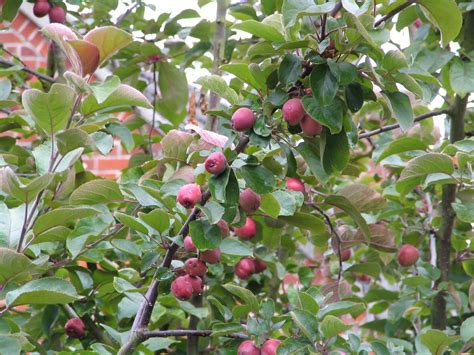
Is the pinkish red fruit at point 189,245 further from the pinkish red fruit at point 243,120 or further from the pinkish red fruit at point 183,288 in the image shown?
the pinkish red fruit at point 243,120

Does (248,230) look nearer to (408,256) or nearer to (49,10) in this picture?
(408,256)

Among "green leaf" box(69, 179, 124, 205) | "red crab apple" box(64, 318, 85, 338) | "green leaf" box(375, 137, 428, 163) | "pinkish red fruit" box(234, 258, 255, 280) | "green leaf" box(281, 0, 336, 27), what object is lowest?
"pinkish red fruit" box(234, 258, 255, 280)

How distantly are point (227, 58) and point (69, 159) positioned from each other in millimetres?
865

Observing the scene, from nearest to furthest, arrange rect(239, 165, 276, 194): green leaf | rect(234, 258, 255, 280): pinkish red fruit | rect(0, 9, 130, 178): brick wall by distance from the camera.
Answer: rect(239, 165, 276, 194): green leaf < rect(234, 258, 255, 280): pinkish red fruit < rect(0, 9, 130, 178): brick wall

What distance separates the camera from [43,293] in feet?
3.34

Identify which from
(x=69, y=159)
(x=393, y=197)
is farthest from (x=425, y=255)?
(x=69, y=159)

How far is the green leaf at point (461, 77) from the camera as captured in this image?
159cm

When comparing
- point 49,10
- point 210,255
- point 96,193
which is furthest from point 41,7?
point 210,255

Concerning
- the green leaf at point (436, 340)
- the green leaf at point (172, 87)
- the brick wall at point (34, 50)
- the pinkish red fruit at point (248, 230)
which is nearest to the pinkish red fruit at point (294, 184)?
the pinkish red fruit at point (248, 230)

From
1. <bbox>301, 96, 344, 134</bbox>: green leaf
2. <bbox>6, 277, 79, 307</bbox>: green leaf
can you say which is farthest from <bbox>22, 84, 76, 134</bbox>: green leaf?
<bbox>301, 96, 344, 134</bbox>: green leaf

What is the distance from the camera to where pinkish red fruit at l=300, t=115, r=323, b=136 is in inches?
42.6

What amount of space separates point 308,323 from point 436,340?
241 millimetres

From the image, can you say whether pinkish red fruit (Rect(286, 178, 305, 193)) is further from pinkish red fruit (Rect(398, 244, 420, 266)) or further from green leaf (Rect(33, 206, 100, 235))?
pinkish red fruit (Rect(398, 244, 420, 266))

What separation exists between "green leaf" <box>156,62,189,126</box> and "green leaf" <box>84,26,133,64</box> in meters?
0.90
